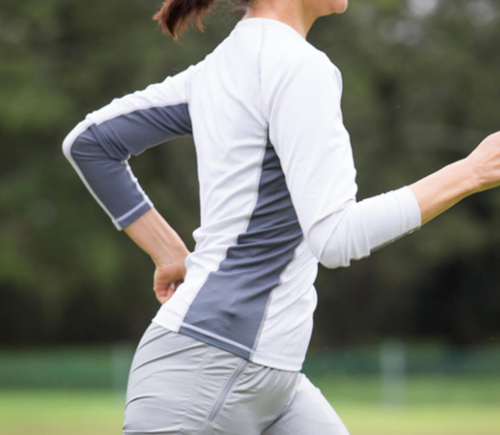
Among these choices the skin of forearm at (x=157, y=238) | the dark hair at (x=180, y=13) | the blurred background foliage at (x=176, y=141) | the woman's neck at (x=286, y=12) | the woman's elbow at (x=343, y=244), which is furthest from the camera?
the blurred background foliage at (x=176, y=141)

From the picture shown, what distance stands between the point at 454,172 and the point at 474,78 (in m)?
23.9

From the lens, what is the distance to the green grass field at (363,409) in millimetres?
10727

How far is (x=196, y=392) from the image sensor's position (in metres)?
1.78

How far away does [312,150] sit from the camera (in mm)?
1657

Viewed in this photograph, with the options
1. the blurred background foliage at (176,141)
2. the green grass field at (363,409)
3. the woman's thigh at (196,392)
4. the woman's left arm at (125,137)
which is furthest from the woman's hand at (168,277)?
the blurred background foliage at (176,141)

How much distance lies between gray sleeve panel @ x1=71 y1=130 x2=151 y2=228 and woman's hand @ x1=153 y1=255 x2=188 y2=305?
6.8 inches

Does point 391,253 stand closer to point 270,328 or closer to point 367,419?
point 367,419

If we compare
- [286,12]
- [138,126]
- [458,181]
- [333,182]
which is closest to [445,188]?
[458,181]

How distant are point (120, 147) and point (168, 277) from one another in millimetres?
410

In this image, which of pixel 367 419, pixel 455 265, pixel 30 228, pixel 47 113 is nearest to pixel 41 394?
pixel 30 228

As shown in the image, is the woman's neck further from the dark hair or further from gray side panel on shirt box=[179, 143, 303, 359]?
gray side panel on shirt box=[179, 143, 303, 359]

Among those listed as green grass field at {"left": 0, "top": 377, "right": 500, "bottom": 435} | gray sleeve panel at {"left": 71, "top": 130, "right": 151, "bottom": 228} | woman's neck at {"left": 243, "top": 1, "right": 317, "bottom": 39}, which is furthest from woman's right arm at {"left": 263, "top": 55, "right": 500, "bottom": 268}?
green grass field at {"left": 0, "top": 377, "right": 500, "bottom": 435}

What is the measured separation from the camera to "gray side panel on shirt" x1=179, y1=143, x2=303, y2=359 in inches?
70.1

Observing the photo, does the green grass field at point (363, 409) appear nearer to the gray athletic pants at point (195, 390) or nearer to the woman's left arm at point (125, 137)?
the woman's left arm at point (125, 137)
